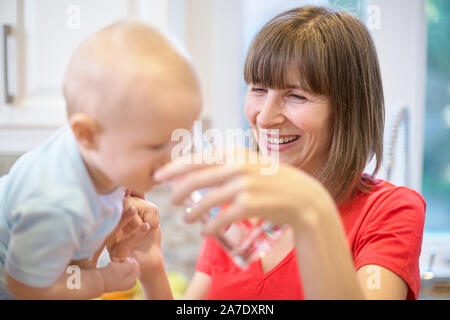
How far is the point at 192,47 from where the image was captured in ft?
5.68

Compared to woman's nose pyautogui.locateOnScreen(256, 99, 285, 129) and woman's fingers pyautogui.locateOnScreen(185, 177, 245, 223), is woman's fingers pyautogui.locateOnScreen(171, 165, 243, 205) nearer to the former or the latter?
woman's fingers pyautogui.locateOnScreen(185, 177, 245, 223)

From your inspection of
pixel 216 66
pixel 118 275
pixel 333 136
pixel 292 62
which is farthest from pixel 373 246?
pixel 216 66

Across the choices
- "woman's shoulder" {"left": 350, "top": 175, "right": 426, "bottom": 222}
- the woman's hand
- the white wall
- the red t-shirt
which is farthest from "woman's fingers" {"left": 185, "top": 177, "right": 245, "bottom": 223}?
the white wall

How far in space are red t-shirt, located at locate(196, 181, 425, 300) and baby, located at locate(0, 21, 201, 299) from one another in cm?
41

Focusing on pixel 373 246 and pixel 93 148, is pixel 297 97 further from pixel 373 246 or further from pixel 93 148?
pixel 93 148

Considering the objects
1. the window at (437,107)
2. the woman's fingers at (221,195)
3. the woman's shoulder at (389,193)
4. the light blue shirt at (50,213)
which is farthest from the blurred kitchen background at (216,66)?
the woman's fingers at (221,195)

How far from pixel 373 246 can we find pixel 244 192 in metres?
0.45

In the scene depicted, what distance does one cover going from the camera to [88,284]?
52 centimetres

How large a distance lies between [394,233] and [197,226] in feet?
3.49

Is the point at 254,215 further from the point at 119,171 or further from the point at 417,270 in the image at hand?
the point at 417,270

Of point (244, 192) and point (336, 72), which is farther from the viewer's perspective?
point (336, 72)

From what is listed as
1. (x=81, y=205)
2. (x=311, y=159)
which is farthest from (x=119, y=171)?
(x=311, y=159)

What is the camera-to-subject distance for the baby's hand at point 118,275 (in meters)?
0.54

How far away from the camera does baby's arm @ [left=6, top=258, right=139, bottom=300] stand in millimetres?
497
